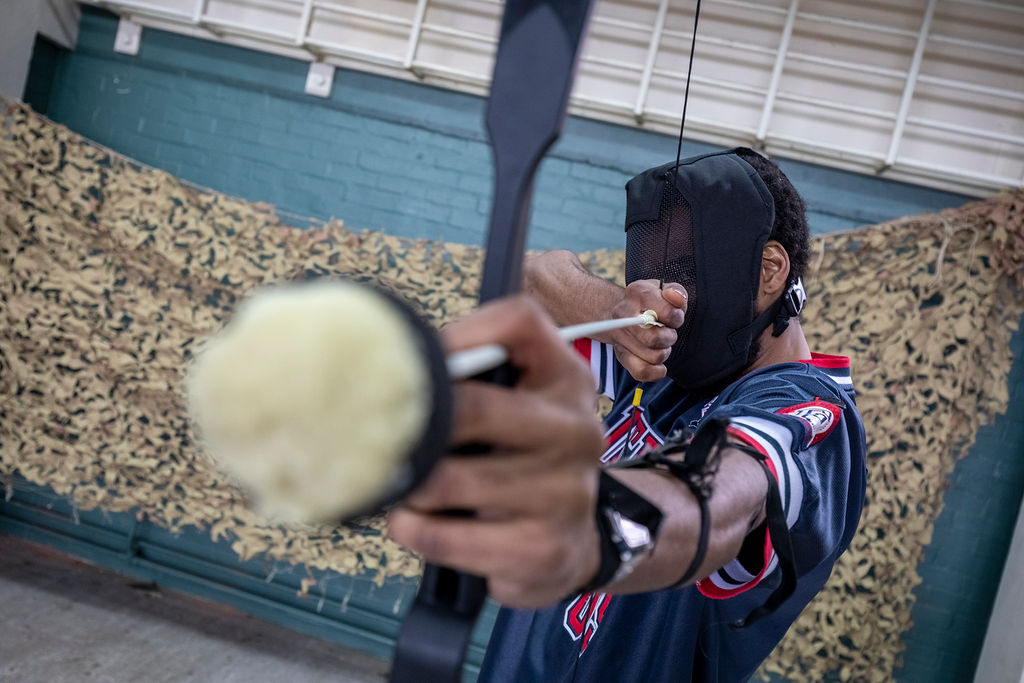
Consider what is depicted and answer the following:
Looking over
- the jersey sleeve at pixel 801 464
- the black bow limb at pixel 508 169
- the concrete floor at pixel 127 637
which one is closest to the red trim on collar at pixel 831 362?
the jersey sleeve at pixel 801 464

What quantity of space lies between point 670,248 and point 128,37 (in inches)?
146

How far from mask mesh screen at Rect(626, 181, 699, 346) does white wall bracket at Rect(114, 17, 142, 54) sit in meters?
3.56

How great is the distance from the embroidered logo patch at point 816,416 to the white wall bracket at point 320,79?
334 cm

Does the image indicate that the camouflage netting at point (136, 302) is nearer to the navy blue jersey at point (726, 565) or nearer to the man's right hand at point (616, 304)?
the man's right hand at point (616, 304)

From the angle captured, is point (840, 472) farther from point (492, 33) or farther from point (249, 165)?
point (249, 165)

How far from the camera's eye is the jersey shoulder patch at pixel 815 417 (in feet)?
2.96

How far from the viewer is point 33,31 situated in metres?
3.62

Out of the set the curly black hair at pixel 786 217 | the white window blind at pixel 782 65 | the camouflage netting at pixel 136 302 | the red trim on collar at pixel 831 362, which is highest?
the white window blind at pixel 782 65

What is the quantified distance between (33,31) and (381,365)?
14.1 ft

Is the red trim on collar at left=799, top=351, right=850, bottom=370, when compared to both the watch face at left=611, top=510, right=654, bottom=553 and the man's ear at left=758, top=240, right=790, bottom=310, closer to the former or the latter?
the man's ear at left=758, top=240, right=790, bottom=310

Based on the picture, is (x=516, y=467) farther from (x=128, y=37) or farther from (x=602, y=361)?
(x=128, y=37)

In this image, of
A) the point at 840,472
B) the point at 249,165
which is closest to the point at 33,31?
the point at 249,165

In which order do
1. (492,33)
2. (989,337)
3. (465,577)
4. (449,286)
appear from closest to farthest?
1. (465,577)
2. (989,337)
3. (449,286)
4. (492,33)

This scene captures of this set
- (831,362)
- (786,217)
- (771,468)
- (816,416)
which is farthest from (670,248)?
(771,468)
